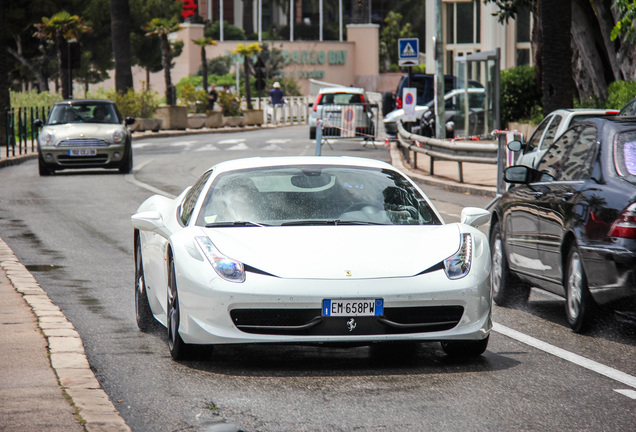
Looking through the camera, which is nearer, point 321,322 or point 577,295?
point 321,322

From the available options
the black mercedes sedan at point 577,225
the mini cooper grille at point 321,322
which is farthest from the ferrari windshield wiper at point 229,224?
the black mercedes sedan at point 577,225

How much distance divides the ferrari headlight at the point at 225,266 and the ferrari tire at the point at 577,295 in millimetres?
2526

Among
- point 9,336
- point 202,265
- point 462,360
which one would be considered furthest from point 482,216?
point 9,336

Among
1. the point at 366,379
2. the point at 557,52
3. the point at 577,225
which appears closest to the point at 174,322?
the point at 366,379

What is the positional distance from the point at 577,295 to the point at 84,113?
2031cm

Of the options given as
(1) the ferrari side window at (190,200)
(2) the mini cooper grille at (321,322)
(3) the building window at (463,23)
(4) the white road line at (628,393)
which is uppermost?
(3) the building window at (463,23)

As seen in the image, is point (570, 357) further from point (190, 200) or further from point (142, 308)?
point (142, 308)

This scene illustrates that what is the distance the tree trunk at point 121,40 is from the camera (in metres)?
46.4

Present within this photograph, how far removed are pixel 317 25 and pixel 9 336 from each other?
338 feet

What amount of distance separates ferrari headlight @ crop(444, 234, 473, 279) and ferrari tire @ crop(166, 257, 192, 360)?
5.12ft

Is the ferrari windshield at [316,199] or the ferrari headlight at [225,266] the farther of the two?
the ferrari windshield at [316,199]

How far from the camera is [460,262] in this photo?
6797mm

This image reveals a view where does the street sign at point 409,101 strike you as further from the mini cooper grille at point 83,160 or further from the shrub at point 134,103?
the shrub at point 134,103

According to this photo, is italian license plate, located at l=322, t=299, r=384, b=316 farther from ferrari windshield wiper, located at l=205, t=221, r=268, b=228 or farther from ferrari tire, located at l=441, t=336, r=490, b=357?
ferrari windshield wiper, located at l=205, t=221, r=268, b=228
